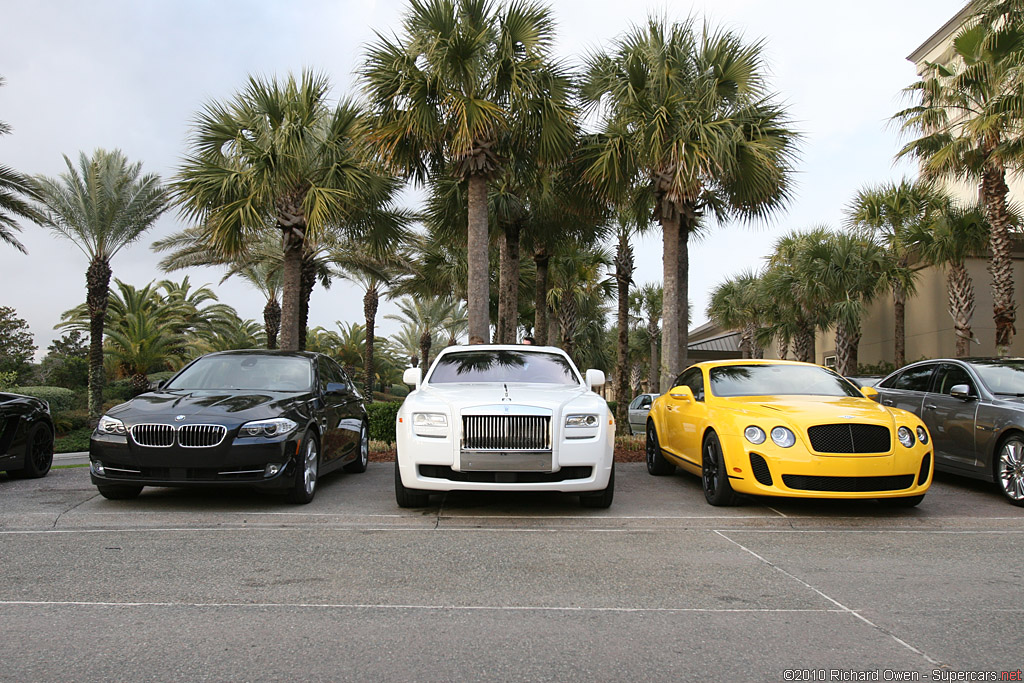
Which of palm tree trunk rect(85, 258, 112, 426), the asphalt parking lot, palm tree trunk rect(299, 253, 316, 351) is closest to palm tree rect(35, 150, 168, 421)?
palm tree trunk rect(85, 258, 112, 426)

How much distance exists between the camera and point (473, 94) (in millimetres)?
12945

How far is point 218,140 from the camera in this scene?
1540cm

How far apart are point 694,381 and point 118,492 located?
6.35m

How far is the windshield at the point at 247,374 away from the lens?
8.47 meters

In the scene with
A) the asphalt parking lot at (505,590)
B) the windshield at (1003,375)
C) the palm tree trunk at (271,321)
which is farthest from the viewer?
the palm tree trunk at (271,321)

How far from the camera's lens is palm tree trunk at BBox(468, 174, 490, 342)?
1374cm

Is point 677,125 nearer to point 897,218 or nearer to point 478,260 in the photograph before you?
point 478,260

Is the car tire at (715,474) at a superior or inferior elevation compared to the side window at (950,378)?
inferior

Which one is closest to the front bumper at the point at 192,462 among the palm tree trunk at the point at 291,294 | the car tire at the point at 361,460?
the car tire at the point at 361,460

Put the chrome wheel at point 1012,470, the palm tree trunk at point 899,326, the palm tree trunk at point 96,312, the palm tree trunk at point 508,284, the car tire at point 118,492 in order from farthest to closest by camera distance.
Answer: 1. the palm tree trunk at point 899,326
2. the palm tree trunk at point 96,312
3. the palm tree trunk at point 508,284
4. the chrome wheel at point 1012,470
5. the car tire at point 118,492

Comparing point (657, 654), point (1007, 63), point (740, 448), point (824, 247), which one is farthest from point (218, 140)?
point (824, 247)

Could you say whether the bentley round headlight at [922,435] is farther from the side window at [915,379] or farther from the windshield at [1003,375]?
the side window at [915,379]

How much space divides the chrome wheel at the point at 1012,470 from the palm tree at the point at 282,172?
10.7 m

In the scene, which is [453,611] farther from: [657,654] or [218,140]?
[218,140]
